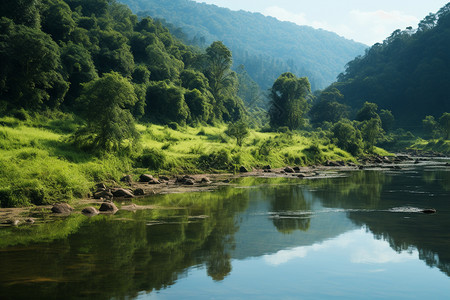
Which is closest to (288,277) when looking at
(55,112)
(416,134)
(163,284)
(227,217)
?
(163,284)

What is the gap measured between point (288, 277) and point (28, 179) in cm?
1680

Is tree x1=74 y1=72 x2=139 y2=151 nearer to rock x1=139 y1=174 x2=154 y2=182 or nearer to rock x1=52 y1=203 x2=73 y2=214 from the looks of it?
rock x1=139 y1=174 x2=154 y2=182

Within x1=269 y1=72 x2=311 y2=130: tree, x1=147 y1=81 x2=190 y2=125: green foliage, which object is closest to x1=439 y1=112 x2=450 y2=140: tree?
x1=269 y1=72 x2=311 y2=130: tree

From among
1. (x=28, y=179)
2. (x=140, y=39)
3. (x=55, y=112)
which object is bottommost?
(x=28, y=179)

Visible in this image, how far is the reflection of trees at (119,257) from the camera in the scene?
434 inches

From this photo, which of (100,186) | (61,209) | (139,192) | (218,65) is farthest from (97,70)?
(218,65)

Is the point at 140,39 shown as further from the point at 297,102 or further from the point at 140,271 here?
the point at 140,271

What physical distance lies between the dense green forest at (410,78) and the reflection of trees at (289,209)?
362 feet

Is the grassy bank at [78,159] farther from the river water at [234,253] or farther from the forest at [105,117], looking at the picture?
the river water at [234,253]

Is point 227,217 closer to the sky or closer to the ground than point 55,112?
closer to the ground

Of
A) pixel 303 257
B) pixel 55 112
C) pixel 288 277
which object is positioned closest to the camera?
pixel 288 277

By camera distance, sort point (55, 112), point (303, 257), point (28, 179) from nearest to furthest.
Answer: point (303, 257) < point (28, 179) < point (55, 112)

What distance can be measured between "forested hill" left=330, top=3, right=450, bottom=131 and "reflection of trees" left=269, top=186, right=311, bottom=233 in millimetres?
119569

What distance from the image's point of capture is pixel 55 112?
45219 mm
